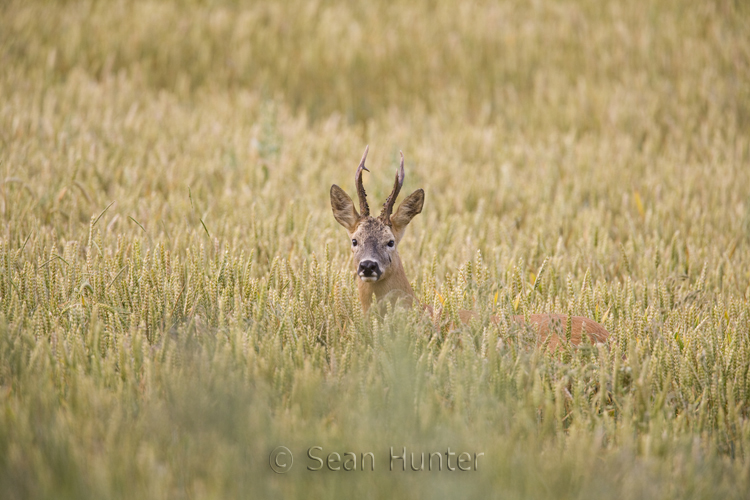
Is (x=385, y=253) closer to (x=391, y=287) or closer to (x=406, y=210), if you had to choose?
(x=391, y=287)

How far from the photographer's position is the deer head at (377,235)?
4.11 meters

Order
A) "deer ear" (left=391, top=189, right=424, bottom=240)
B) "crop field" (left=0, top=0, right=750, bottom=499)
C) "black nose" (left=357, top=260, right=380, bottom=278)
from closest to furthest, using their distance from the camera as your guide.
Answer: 1. "crop field" (left=0, top=0, right=750, bottom=499)
2. "black nose" (left=357, top=260, right=380, bottom=278)
3. "deer ear" (left=391, top=189, right=424, bottom=240)

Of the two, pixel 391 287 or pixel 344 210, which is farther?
pixel 344 210

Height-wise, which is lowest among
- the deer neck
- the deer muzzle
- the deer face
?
the deer neck

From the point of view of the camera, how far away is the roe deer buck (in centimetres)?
393

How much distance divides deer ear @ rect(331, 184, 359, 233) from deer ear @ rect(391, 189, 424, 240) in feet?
0.86

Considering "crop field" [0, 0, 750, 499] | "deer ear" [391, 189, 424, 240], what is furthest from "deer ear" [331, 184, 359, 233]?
"crop field" [0, 0, 750, 499]

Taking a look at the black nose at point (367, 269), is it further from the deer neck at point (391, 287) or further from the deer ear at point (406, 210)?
the deer ear at point (406, 210)

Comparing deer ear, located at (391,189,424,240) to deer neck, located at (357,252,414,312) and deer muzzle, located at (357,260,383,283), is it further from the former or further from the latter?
deer muzzle, located at (357,260,383,283)

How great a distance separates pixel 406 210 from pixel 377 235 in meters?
0.38

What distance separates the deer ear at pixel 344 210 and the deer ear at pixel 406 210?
26 centimetres

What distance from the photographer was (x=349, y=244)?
217 inches

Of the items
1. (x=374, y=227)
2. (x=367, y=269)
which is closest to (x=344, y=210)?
(x=374, y=227)

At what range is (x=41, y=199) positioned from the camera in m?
5.54
